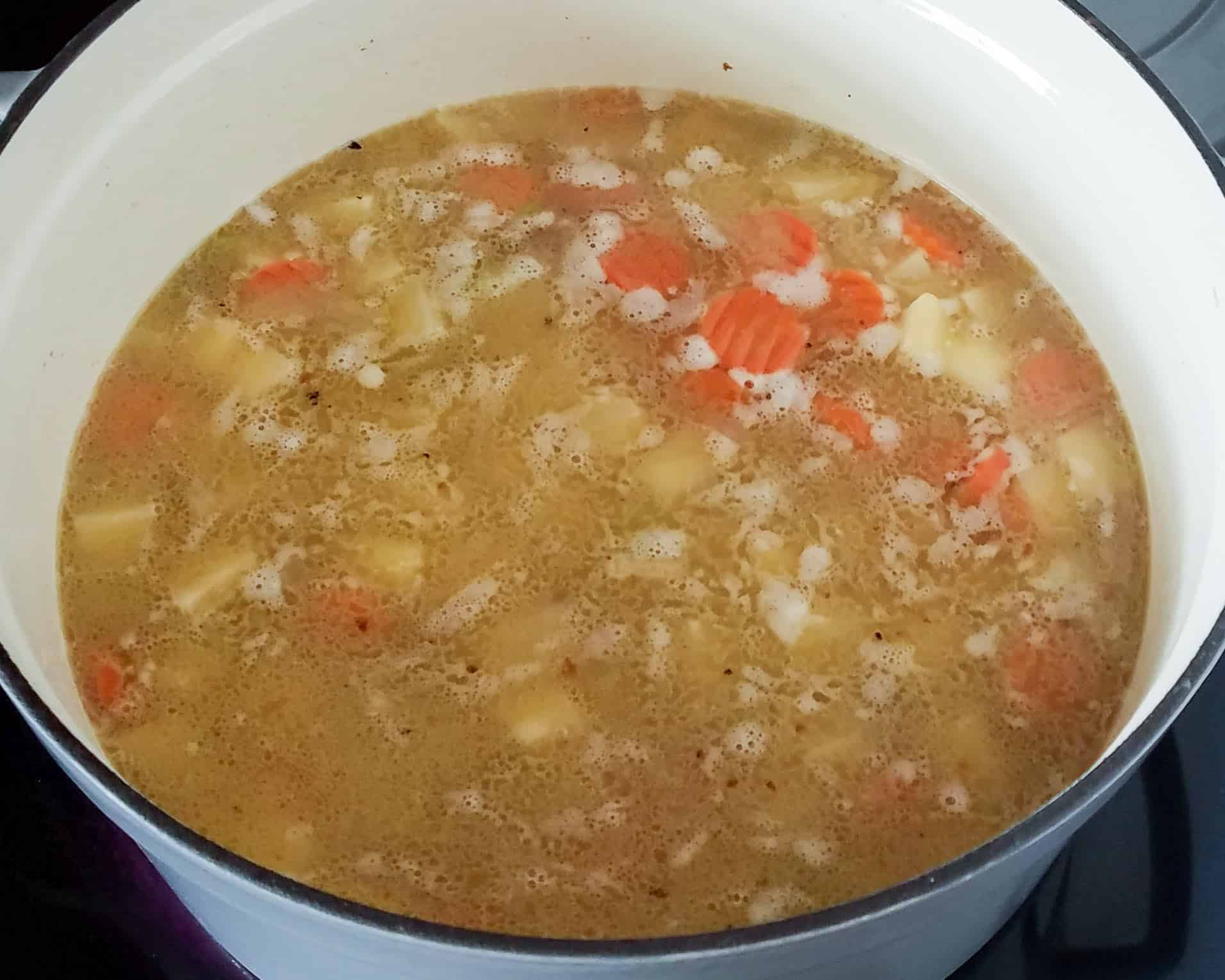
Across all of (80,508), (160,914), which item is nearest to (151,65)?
(80,508)

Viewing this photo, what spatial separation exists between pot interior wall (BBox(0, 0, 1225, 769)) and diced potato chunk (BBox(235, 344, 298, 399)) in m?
0.12

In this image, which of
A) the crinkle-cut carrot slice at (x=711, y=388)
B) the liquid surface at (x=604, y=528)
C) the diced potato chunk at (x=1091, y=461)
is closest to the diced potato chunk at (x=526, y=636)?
the liquid surface at (x=604, y=528)

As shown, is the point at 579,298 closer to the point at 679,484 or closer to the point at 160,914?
the point at 679,484

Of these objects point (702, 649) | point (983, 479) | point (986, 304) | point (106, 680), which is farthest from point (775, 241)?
point (106, 680)

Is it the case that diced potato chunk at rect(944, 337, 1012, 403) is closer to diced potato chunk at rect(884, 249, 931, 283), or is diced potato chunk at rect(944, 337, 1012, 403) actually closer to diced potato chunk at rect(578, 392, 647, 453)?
diced potato chunk at rect(884, 249, 931, 283)

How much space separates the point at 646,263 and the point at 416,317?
225 mm

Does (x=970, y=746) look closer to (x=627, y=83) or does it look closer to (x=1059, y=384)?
(x=1059, y=384)

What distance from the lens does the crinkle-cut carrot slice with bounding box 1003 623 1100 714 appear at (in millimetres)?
981

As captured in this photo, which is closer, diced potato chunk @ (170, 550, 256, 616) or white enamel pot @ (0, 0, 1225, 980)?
white enamel pot @ (0, 0, 1225, 980)

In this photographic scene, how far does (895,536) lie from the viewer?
3.46ft

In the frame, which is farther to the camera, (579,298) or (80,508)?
(579,298)

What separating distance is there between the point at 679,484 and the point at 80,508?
49 cm

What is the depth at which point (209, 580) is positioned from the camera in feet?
3.36

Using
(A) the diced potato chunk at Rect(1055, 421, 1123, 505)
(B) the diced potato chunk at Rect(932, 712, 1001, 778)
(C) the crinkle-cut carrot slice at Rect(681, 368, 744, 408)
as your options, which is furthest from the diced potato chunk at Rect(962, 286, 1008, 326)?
(B) the diced potato chunk at Rect(932, 712, 1001, 778)
